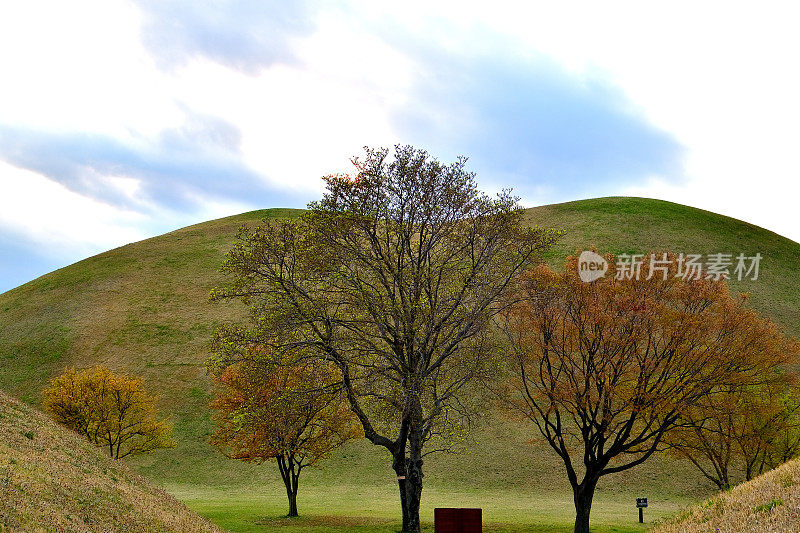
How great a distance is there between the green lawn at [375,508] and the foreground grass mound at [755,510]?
1852cm

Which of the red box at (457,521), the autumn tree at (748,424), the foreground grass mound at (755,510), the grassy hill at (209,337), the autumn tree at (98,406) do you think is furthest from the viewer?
the grassy hill at (209,337)

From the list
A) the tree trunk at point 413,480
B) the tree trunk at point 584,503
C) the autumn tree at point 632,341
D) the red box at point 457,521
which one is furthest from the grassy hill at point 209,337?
the red box at point 457,521

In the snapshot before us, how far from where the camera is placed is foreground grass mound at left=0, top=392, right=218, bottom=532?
566 inches

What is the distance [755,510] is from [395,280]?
1939 centimetres

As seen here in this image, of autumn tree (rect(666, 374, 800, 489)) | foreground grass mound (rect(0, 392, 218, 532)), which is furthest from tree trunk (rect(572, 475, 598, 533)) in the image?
foreground grass mound (rect(0, 392, 218, 532))

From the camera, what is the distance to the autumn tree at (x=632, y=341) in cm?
3094

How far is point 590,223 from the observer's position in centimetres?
11800

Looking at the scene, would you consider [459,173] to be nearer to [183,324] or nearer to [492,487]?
[492,487]

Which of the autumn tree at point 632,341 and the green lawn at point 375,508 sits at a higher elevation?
the autumn tree at point 632,341

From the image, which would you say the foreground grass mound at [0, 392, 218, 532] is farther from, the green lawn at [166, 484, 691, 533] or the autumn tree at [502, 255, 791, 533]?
the autumn tree at [502, 255, 791, 533]

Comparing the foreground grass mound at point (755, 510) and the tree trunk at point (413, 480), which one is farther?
the tree trunk at point (413, 480)

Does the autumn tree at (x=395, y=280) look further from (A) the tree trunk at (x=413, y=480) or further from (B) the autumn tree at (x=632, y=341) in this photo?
(B) the autumn tree at (x=632, y=341)

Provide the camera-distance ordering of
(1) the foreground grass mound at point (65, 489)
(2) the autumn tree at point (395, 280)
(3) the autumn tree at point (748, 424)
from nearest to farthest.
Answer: (1) the foreground grass mound at point (65, 489) < (2) the autumn tree at point (395, 280) < (3) the autumn tree at point (748, 424)

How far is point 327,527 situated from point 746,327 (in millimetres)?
26853
